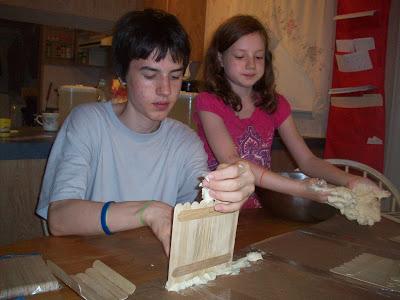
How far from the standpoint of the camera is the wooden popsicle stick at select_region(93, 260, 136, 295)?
699mm

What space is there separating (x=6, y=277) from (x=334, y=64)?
2345mm

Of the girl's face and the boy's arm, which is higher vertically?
the girl's face

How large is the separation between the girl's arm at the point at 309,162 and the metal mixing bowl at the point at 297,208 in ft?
0.61

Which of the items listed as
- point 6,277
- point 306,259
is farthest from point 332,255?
point 6,277

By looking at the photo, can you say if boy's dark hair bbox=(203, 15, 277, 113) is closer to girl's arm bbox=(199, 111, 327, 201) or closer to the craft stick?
girl's arm bbox=(199, 111, 327, 201)

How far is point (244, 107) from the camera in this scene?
1597 mm

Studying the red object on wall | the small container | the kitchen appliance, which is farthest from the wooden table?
the red object on wall

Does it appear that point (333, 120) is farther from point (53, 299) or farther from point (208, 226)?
point (53, 299)

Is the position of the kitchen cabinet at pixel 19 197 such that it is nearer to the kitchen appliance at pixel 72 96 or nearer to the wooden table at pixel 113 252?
the kitchen appliance at pixel 72 96

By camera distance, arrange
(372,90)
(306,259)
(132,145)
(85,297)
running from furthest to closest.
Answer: (372,90), (132,145), (306,259), (85,297)

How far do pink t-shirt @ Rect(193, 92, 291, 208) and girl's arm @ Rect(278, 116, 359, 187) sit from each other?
0.06m

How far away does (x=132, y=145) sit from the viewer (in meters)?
1.27

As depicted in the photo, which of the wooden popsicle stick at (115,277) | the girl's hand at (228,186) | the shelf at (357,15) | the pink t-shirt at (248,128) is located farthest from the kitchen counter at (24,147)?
the shelf at (357,15)

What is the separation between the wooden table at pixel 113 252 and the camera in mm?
783
